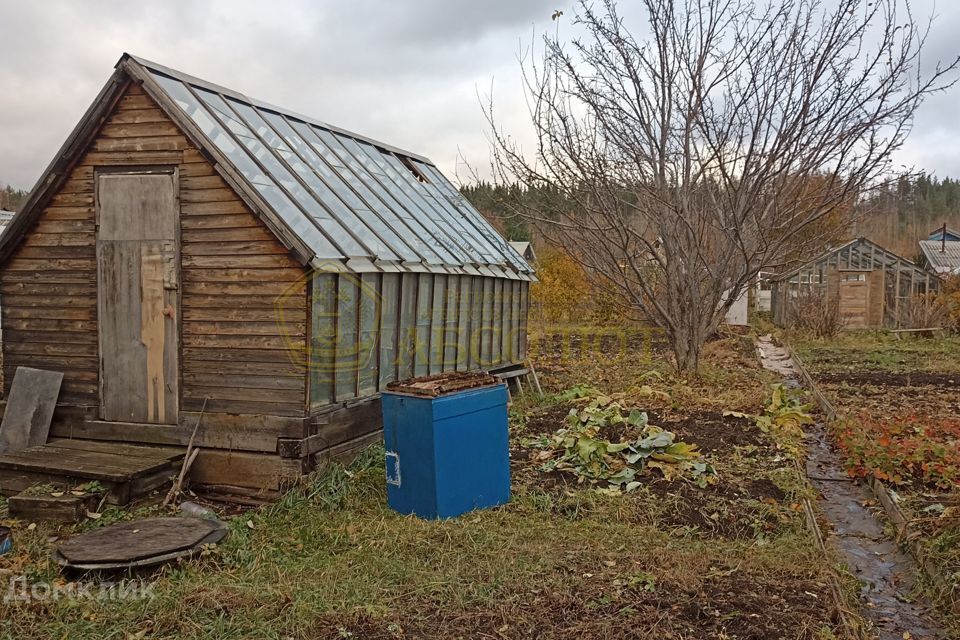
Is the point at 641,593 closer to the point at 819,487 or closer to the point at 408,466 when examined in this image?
the point at 408,466

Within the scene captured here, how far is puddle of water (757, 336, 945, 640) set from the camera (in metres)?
5.21

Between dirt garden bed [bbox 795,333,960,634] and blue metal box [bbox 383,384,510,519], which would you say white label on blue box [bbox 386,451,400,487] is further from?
dirt garden bed [bbox 795,333,960,634]

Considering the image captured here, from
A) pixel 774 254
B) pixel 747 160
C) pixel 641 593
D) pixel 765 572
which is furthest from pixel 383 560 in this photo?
pixel 774 254

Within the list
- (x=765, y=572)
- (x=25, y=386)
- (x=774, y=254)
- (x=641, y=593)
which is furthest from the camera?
(x=774, y=254)

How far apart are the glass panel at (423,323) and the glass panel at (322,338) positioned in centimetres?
202

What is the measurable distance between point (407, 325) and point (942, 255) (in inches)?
1369

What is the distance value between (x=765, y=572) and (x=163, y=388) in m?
6.13

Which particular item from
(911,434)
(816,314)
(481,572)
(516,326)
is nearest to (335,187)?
(516,326)

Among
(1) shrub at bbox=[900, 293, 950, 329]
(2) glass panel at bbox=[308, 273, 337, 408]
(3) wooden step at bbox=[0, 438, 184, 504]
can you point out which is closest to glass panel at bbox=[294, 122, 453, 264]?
(2) glass panel at bbox=[308, 273, 337, 408]

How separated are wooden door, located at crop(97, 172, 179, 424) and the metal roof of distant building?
34631 millimetres

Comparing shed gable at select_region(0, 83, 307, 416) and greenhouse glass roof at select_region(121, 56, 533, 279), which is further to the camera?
greenhouse glass roof at select_region(121, 56, 533, 279)

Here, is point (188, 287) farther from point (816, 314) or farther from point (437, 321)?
point (816, 314)

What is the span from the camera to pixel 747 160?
11.4m

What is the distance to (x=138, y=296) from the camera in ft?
26.5
